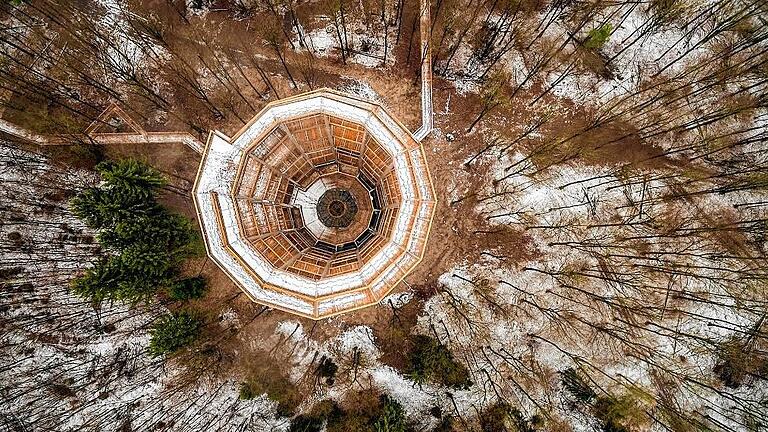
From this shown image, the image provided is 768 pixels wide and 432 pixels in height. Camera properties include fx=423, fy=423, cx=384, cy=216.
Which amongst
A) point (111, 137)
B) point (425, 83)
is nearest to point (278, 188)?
point (425, 83)

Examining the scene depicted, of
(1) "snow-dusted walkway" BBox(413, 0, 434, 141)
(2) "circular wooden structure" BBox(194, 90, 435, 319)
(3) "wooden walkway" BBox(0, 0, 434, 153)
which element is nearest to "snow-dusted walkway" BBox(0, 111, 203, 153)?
(3) "wooden walkway" BBox(0, 0, 434, 153)

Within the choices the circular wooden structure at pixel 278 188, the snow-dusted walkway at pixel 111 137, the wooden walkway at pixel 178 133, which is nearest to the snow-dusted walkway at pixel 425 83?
the wooden walkway at pixel 178 133

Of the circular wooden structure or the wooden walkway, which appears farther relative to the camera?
the wooden walkway

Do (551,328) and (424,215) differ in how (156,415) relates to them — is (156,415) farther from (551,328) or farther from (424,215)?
(551,328)

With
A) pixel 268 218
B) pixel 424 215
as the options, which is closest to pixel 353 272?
pixel 424 215

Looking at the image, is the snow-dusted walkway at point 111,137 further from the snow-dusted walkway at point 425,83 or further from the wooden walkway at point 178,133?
the snow-dusted walkway at point 425,83

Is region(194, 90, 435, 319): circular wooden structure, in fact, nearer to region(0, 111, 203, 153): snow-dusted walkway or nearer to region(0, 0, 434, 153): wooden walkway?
region(0, 0, 434, 153): wooden walkway

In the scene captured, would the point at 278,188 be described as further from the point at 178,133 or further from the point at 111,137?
the point at 111,137

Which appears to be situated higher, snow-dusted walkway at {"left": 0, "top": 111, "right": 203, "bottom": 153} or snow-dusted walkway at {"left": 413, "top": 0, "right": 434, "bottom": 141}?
snow-dusted walkway at {"left": 413, "top": 0, "right": 434, "bottom": 141}

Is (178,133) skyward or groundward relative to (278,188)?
skyward
